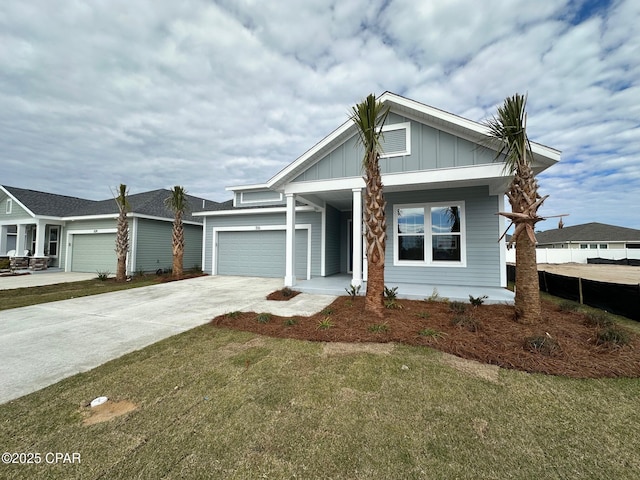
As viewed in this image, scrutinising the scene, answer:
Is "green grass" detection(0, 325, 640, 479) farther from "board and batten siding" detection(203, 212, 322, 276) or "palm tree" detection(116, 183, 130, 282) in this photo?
"palm tree" detection(116, 183, 130, 282)

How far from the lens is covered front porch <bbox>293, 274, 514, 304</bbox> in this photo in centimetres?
670

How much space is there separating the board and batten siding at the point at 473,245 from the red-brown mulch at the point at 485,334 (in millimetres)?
1952

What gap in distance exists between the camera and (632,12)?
6711 millimetres

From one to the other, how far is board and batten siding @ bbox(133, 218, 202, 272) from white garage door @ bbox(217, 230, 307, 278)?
2.92m

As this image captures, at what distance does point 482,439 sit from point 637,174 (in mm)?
31747

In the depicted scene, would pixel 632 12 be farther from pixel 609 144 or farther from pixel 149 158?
pixel 149 158

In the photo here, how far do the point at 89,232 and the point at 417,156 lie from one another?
18195 mm

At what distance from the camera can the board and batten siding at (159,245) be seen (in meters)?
13.9

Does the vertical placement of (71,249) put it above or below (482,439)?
above

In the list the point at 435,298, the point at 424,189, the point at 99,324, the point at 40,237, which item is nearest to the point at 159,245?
the point at 40,237

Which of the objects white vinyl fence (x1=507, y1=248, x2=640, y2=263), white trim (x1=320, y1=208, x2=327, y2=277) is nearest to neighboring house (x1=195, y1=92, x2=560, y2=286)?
white trim (x1=320, y1=208, x2=327, y2=277)

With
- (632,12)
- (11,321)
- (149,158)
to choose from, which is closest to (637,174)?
(632,12)

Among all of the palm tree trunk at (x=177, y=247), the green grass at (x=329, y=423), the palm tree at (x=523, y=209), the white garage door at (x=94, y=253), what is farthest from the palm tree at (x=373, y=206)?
the white garage door at (x=94, y=253)

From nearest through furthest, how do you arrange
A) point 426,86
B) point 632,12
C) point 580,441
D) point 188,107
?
point 580,441 → point 632,12 → point 426,86 → point 188,107
